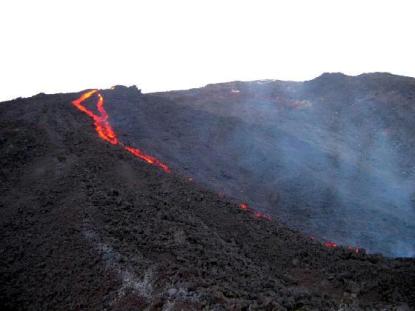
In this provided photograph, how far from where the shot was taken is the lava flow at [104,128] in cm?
2119

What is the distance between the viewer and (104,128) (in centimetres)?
2500

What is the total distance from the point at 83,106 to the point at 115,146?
900 cm

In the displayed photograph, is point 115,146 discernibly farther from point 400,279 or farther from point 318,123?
point 318,123

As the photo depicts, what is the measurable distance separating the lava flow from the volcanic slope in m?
1.98

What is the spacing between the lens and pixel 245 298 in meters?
9.92

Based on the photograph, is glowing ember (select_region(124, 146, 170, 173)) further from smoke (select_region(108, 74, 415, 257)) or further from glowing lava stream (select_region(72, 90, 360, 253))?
smoke (select_region(108, 74, 415, 257))

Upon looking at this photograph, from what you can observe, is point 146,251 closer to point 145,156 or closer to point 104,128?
point 145,156

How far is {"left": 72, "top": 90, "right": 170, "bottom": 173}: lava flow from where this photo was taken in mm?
21188

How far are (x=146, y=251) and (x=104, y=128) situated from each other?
14.6 metres

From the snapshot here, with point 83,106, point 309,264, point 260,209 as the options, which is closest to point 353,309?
point 309,264

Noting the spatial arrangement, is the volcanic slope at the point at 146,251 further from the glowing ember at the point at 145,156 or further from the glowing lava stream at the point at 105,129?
the glowing lava stream at the point at 105,129

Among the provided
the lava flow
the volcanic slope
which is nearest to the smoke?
the lava flow

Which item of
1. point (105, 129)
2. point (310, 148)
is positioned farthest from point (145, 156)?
point (310, 148)

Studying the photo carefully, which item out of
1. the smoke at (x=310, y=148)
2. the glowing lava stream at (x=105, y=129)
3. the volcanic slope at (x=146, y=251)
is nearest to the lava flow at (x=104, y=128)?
the glowing lava stream at (x=105, y=129)
